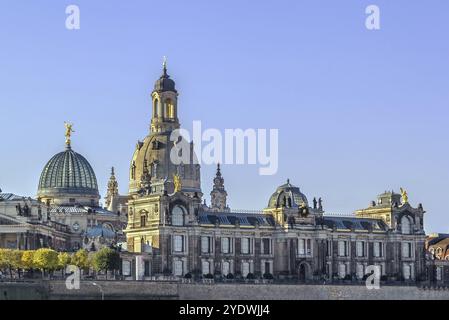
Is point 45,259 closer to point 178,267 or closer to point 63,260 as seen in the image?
point 63,260

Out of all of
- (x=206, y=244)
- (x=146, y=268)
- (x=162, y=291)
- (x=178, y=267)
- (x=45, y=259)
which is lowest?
(x=162, y=291)

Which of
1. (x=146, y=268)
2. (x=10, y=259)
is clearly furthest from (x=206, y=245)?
(x=10, y=259)

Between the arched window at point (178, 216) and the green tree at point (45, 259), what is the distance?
1763cm

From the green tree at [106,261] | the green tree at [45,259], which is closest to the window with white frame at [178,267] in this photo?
the green tree at [106,261]

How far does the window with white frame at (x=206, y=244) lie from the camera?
19888cm

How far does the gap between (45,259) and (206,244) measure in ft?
76.5

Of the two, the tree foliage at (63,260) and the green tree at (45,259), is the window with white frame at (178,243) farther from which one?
the green tree at (45,259)

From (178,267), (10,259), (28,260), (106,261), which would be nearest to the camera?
(10,259)

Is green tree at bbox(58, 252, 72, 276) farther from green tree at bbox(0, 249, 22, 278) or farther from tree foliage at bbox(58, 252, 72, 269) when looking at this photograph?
green tree at bbox(0, 249, 22, 278)

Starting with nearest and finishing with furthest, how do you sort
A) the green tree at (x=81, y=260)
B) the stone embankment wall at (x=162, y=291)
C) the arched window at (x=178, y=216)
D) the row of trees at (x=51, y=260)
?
the stone embankment wall at (x=162, y=291), the row of trees at (x=51, y=260), the green tree at (x=81, y=260), the arched window at (x=178, y=216)

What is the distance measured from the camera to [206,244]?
19925cm
